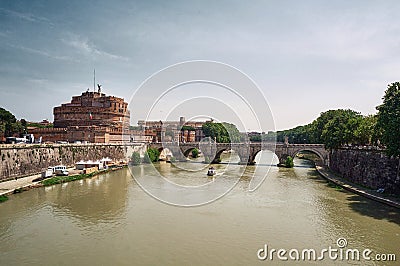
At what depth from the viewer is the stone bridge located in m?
36.7

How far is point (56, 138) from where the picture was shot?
40000 millimetres

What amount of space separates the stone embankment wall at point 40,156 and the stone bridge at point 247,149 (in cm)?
1028

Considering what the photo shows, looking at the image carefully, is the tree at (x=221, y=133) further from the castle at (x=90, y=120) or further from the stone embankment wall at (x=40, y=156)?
the stone embankment wall at (x=40, y=156)

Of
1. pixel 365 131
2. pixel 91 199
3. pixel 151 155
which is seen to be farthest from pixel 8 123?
pixel 365 131

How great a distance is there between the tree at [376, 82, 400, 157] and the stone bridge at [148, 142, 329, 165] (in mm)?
18147

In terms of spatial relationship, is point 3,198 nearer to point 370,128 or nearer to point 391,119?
point 391,119

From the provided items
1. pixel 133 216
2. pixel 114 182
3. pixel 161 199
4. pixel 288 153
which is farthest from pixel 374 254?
pixel 288 153

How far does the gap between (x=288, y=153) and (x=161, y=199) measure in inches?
895

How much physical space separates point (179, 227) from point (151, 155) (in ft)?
96.3

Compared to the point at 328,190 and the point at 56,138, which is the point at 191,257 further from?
the point at 56,138

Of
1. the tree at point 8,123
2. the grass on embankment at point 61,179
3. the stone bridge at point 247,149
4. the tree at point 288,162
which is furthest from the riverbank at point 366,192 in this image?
the tree at point 8,123

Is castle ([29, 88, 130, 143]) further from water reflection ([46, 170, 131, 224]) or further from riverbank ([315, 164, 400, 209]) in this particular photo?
riverbank ([315, 164, 400, 209])

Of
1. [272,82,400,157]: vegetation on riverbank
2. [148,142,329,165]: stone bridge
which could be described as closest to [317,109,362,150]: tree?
[272,82,400,157]: vegetation on riverbank

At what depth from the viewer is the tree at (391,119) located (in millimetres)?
16766
